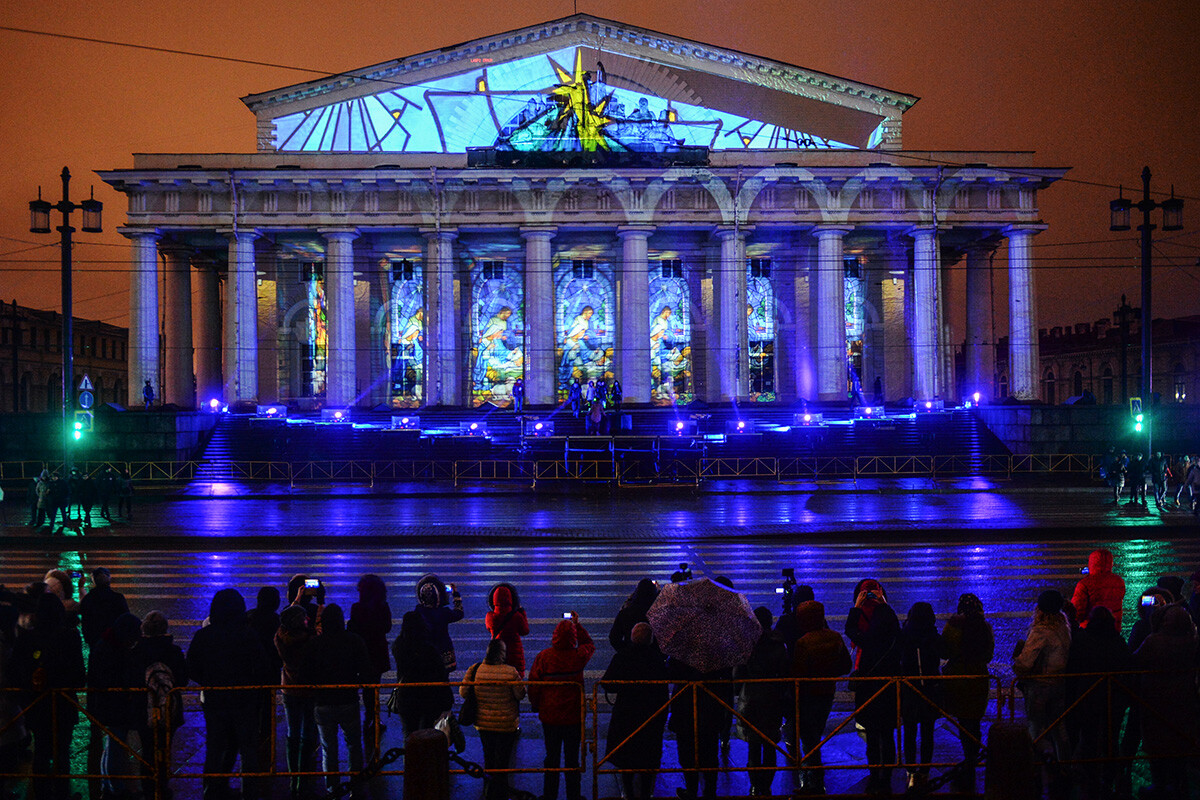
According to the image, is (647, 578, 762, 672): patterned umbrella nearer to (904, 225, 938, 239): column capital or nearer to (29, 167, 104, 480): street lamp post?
(29, 167, 104, 480): street lamp post

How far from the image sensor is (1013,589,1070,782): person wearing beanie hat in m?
7.07

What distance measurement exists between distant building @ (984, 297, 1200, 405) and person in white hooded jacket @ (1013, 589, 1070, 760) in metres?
50.8

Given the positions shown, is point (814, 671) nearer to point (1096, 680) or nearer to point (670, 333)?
point (1096, 680)

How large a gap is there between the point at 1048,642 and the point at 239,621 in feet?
20.5

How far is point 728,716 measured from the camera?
690 centimetres

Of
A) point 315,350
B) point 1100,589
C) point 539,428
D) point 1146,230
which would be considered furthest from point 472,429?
point 1100,589

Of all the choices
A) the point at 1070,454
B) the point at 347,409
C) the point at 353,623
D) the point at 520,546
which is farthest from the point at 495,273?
the point at 353,623

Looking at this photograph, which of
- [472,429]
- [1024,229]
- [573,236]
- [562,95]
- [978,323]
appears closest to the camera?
[472,429]

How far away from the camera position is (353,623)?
7.81 metres

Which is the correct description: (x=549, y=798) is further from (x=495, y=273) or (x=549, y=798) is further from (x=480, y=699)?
(x=495, y=273)

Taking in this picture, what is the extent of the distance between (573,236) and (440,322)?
8819mm

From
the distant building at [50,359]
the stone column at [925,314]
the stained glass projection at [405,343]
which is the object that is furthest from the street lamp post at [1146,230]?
the distant building at [50,359]

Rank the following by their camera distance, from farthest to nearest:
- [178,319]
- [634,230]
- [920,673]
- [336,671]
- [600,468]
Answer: [178,319] → [634,230] → [600,468] → [920,673] → [336,671]

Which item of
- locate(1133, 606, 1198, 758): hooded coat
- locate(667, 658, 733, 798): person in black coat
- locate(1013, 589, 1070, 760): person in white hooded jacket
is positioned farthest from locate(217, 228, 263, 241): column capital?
locate(1133, 606, 1198, 758): hooded coat
